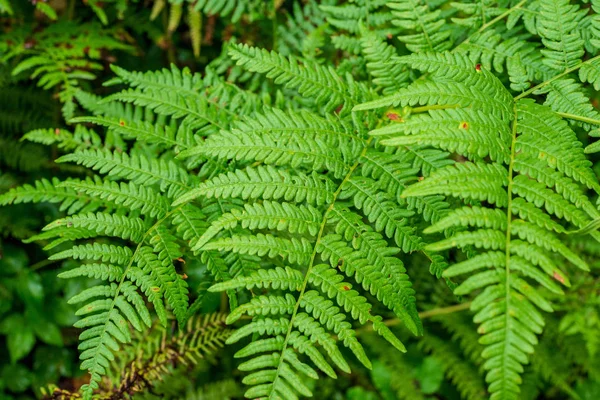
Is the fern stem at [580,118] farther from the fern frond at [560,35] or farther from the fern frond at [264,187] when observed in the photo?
the fern frond at [264,187]

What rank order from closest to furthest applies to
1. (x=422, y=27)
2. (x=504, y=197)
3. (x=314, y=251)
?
1. (x=504, y=197)
2. (x=314, y=251)
3. (x=422, y=27)

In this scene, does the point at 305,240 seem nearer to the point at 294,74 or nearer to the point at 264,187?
the point at 264,187

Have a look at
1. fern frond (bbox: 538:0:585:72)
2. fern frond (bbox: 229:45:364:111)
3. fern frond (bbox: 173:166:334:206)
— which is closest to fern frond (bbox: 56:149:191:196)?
fern frond (bbox: 173:166:334:206)

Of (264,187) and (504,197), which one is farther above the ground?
(504,197)

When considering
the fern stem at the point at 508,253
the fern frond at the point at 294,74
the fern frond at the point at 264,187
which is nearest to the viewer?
the fern stem at the point at 508,253

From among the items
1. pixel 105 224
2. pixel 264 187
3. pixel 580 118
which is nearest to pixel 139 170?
pixel 105 224

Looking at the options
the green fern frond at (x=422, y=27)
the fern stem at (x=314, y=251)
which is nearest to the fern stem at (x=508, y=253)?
the fern stem at (x=314, y=251)

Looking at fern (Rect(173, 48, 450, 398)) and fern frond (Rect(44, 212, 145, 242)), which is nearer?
fern (Rect(173, 48, 450, 398))

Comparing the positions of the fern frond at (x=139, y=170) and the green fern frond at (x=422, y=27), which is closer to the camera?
the fern frond at (x=139, y=170)

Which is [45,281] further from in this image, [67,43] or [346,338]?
[346,338]

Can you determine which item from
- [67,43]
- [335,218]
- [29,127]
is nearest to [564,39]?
[335,218]

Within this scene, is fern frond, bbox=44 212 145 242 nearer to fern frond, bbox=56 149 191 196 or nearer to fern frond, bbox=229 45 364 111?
fern frond, bbox=56 149 191 196

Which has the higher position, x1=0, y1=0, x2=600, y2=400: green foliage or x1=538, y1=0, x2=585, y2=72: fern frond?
x1=538, y1=0, x2=585, y2=72: fern frond

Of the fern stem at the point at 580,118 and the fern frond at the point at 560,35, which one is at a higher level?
the fern frond at the point at 560,35
